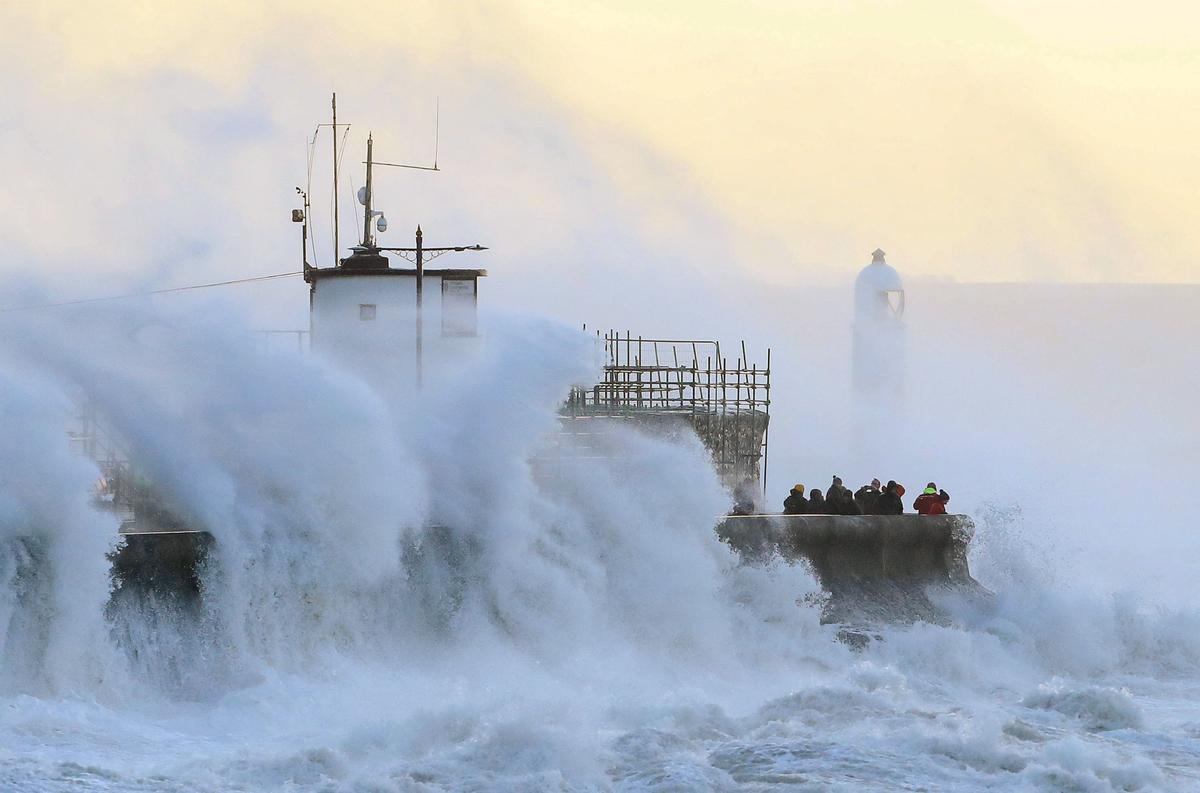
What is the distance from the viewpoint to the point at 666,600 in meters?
16.4

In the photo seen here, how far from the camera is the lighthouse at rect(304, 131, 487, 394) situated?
20.5 m

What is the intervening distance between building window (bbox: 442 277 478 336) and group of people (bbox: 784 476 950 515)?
4.27 metres

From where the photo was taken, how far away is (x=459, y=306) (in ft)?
68.7

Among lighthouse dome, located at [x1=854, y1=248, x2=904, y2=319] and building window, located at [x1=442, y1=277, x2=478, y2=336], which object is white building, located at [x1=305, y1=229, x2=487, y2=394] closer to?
building window, located at [x1=442, y1=277, x2=478, y2=336]

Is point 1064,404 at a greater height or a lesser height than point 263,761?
greater

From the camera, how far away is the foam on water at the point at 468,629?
1224 cm

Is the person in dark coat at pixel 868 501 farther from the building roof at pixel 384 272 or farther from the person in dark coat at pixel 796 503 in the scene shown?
the building roof at pixel 384 272

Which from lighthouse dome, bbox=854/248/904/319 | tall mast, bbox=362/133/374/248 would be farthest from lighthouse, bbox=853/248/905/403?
tall mast, bbox=362/133/374/248

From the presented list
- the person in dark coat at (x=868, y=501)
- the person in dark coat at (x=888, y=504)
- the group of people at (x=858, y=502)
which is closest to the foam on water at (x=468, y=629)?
the group of people at (x=858, y=502)

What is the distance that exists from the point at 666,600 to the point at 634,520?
959mm

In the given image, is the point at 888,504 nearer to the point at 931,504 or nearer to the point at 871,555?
the point at 931,504

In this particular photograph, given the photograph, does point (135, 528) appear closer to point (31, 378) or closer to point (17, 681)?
point (31, 378)

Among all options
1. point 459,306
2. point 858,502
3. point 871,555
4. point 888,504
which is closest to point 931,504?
point 888,504

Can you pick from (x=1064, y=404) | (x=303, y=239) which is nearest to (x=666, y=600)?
(x=303, y=239)
